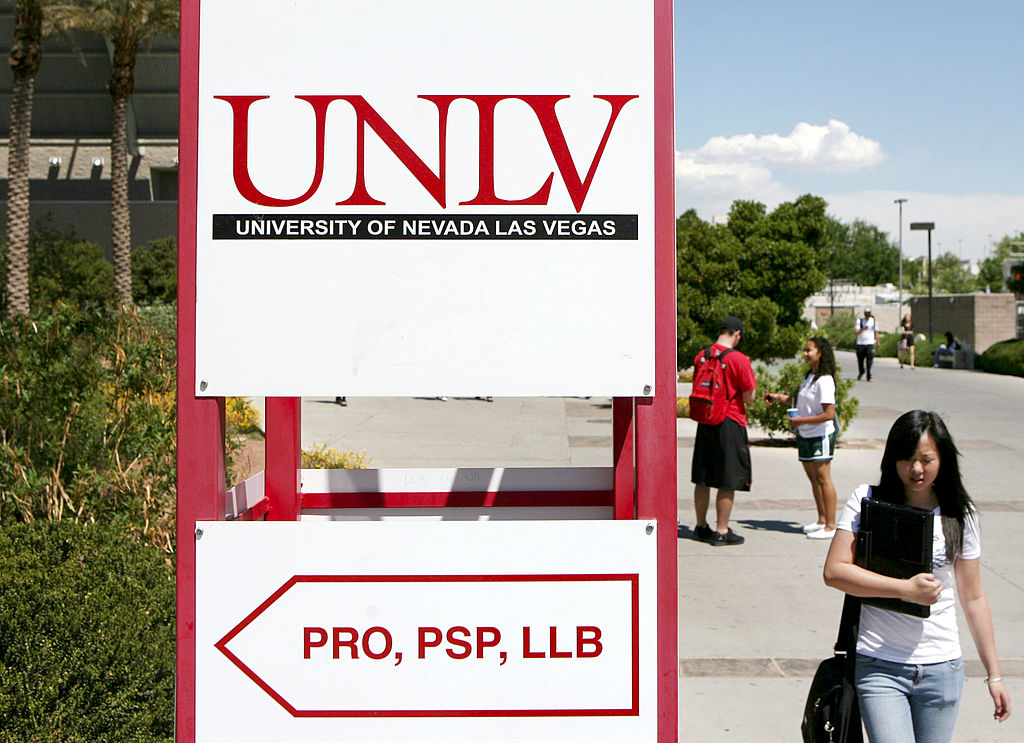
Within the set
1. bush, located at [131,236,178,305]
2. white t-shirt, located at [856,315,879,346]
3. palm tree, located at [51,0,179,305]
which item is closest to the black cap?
white t-shirt, located at [856,315,879,346]

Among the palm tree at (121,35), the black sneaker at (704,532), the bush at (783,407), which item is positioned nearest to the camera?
A: the black sneaker at (704,532)

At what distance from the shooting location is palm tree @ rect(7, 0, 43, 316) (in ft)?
72.2

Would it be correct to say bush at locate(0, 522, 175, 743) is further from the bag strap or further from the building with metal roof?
the building with metal roof

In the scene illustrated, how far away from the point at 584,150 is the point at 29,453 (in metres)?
5.00

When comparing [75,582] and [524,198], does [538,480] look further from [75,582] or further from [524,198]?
[75,582]

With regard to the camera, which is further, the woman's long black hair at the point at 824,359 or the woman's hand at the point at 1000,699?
the woman's long black hair at the point at 824,359

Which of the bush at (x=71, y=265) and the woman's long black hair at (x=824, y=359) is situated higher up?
the bush at (x=71, y=265)

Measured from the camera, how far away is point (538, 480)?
389 cm

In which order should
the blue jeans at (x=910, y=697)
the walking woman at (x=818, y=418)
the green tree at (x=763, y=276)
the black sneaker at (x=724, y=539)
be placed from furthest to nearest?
the green tree at (x=763, y=276) → the black sneaker at (x=724, y=539) → the walking woman at (x=818, y=418) → the blue jeans at (x=910, y=697)

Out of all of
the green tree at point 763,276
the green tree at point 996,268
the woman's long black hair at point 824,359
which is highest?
the green tree at point 996,268

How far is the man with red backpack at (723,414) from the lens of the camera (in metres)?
8.47

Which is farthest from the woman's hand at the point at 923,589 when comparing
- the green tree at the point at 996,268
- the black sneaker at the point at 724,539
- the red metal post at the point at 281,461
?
the green tree at the point at 996,268

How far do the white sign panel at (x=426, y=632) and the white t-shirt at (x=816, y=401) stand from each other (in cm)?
645

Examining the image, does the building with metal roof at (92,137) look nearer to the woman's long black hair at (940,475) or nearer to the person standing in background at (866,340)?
the person standing in background at (866,340)
